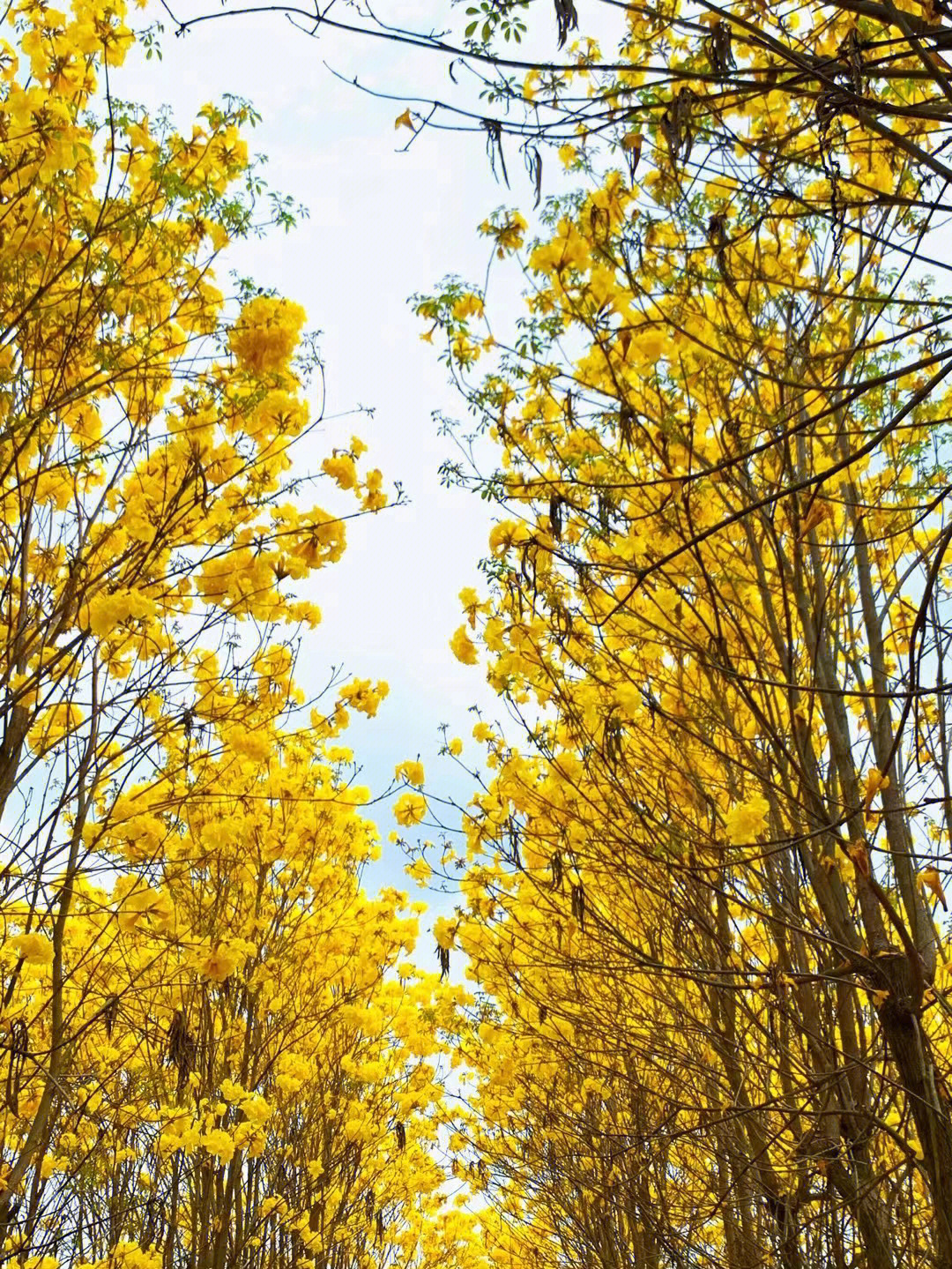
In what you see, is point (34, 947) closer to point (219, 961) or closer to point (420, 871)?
point (219, 961)

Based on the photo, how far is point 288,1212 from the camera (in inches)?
258

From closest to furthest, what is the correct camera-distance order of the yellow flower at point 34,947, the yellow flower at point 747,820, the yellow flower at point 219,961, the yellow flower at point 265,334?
the yellow flower at point 747,820 → the yellow flower at point 34,947 → the yellow flower at point 265,334 → the yellow flower at point 219,961

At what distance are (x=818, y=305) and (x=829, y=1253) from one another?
3.25 m

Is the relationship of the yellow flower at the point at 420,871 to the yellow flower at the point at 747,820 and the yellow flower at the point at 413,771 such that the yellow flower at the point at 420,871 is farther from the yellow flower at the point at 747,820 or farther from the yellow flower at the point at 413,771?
the yellow flower at the point at 747,820

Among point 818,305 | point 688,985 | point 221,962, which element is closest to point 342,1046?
point 688,985

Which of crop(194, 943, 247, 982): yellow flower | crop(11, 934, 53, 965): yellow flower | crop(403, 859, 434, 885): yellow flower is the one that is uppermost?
→ crop(403, 859, 434, 885): yellow flower

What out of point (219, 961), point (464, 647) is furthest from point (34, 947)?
point (464, 647)

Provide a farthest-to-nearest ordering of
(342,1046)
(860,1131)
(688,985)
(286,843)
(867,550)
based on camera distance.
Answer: (342,1046), (286,843), (688,985), (867,550), (860,1131)

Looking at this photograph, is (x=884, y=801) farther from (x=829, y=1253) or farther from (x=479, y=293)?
(x=479, y=293)

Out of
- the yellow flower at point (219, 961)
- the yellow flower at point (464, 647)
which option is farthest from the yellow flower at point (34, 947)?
the yellow flower at point (464, 647)

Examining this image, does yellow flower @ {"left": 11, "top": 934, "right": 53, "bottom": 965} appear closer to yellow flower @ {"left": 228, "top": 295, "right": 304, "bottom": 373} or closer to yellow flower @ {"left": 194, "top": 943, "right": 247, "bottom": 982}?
yellow flower @ {"left": 194, "top": 943, "right": 247, "bottom": 982}

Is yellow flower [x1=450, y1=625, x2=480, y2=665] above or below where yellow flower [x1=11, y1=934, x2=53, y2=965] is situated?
above

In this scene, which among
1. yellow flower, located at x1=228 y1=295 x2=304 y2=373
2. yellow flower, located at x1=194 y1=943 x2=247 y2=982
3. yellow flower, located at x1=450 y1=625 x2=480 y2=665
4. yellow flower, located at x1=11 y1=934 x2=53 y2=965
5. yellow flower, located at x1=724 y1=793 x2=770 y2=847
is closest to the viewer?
yellow flower, located at x1=724 y1=793 x2=770 y2=847

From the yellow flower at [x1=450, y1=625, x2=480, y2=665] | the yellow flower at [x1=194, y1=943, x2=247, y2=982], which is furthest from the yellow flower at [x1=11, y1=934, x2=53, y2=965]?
the yellow flower at [x1=450, y1=625, x2=480, y2=665]
